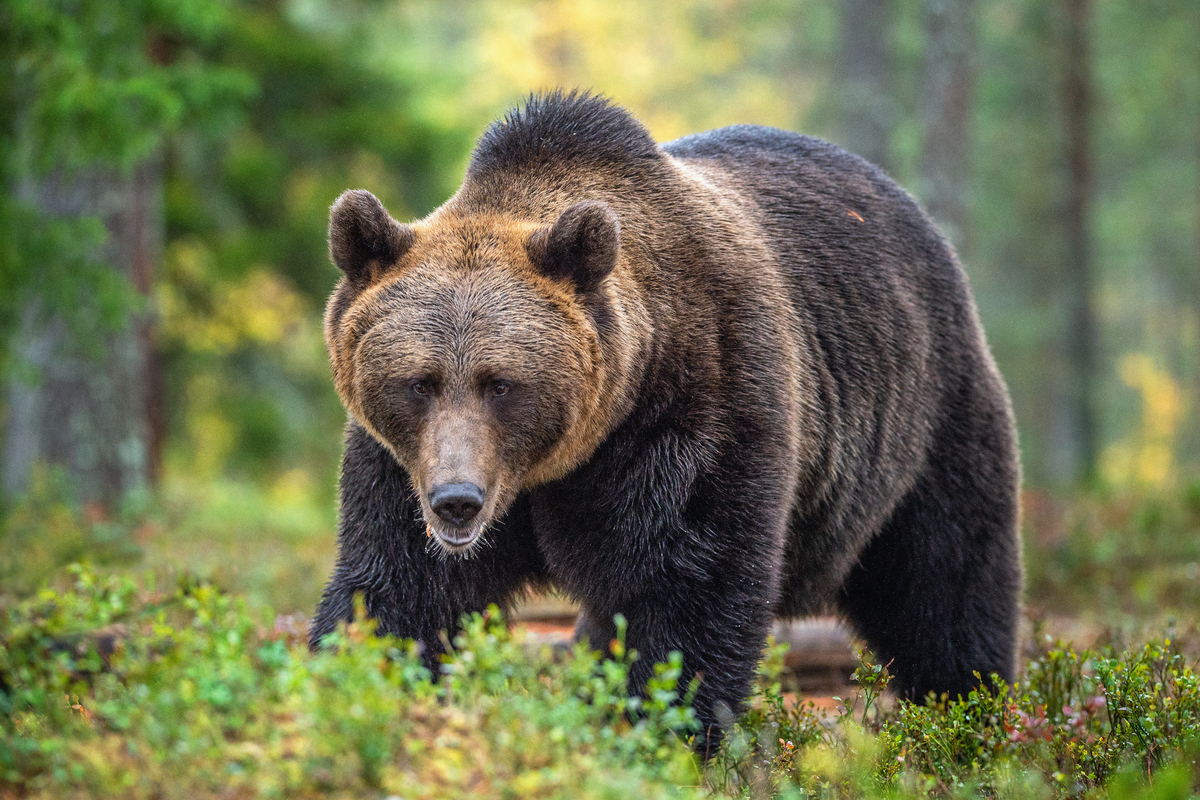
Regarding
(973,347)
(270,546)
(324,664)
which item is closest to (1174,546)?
(973,347)

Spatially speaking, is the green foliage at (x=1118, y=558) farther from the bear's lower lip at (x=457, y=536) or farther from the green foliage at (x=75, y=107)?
the green foliage at (x=75, y=107)

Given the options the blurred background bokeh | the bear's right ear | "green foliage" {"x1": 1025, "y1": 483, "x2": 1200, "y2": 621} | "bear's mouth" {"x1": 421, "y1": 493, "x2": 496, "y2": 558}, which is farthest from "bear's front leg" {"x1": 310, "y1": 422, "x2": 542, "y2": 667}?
"green foliage" {"x1": 1025, "y1": 483, "x2": 1200, "y2": 621}

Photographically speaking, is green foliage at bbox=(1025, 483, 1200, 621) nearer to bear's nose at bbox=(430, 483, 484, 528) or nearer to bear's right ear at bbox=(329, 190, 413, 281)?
bear's nose at bbox=(430, 483, 484, 528)

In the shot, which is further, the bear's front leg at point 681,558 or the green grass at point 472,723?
the bear's front leg at point 681,558

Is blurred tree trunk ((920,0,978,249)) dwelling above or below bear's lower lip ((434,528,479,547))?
above

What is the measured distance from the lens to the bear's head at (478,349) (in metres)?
4.02

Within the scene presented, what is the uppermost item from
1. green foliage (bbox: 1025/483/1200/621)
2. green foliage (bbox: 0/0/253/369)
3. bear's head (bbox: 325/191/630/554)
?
green foliage (bbox: 0/0/253/369)

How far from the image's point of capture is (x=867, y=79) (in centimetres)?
1902

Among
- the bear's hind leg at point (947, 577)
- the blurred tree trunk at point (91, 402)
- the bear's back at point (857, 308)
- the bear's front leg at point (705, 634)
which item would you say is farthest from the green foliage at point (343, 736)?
the blurred tree trunk at point (91, 402)

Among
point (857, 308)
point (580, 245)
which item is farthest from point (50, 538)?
point (857, 308)

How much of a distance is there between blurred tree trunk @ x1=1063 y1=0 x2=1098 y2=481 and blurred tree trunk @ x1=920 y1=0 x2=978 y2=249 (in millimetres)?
7003

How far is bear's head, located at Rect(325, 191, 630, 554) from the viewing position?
13.2ft

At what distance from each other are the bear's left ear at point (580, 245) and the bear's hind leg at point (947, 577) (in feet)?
7.54

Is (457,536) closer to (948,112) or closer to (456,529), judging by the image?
(456,529)
